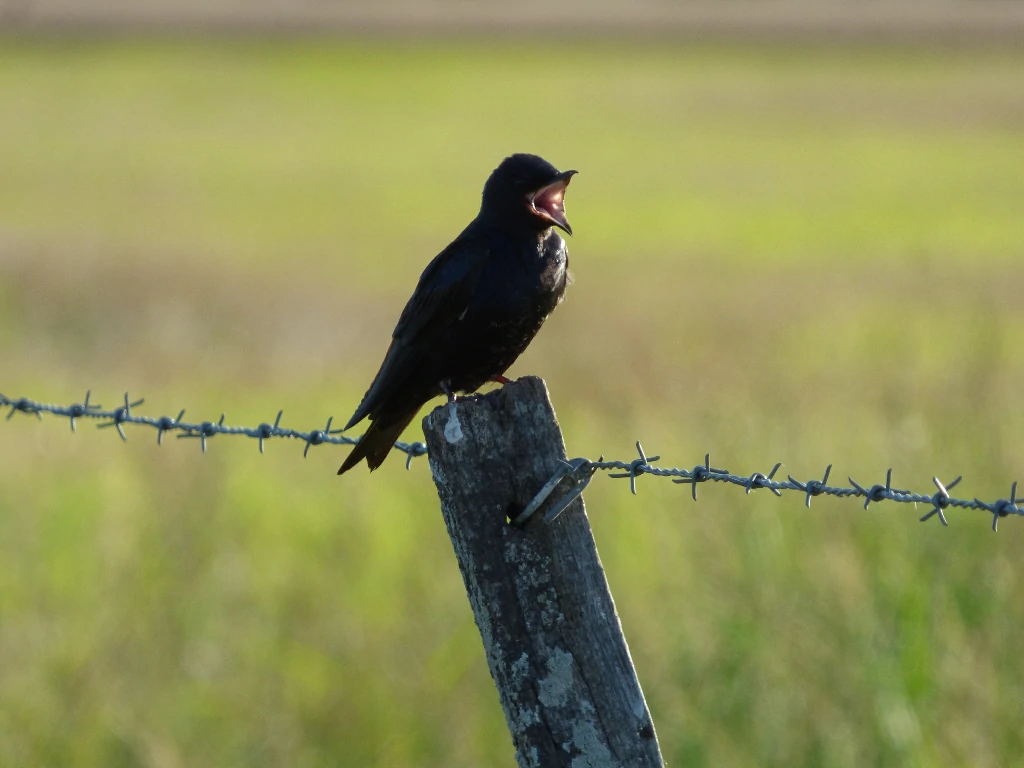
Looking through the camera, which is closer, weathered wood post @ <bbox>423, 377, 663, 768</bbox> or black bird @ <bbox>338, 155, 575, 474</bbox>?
weathered wood post @ <bbox>423, 377, 663, 768</bbox>

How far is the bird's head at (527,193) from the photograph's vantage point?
3.72 m

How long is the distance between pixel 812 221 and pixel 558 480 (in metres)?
21.2

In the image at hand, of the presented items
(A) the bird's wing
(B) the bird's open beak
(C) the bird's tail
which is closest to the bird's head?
(B) the bird's open beak

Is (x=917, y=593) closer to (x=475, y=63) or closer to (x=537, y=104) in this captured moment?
(x=537, y=104)

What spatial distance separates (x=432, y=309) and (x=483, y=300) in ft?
0.55

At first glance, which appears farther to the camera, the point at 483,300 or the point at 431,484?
the point at 431,484

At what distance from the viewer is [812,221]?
22.9m

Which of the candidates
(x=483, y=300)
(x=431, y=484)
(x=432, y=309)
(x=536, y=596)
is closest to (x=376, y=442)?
(x=432, y=309)

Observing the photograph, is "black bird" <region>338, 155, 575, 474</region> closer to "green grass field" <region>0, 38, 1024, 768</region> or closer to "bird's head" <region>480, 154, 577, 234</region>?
"bird's head" <region>480, 154, 577, 234</region>

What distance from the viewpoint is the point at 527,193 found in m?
3.77

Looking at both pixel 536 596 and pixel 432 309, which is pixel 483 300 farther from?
pixel 536 596

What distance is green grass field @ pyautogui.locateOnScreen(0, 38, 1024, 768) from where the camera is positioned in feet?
14.4

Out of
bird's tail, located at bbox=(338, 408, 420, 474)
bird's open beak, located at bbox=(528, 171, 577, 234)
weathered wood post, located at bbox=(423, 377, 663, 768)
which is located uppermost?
bird's open beak, located at bbox=(528, 171, 577, 234)

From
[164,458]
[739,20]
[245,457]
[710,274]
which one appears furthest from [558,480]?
[739,20]
